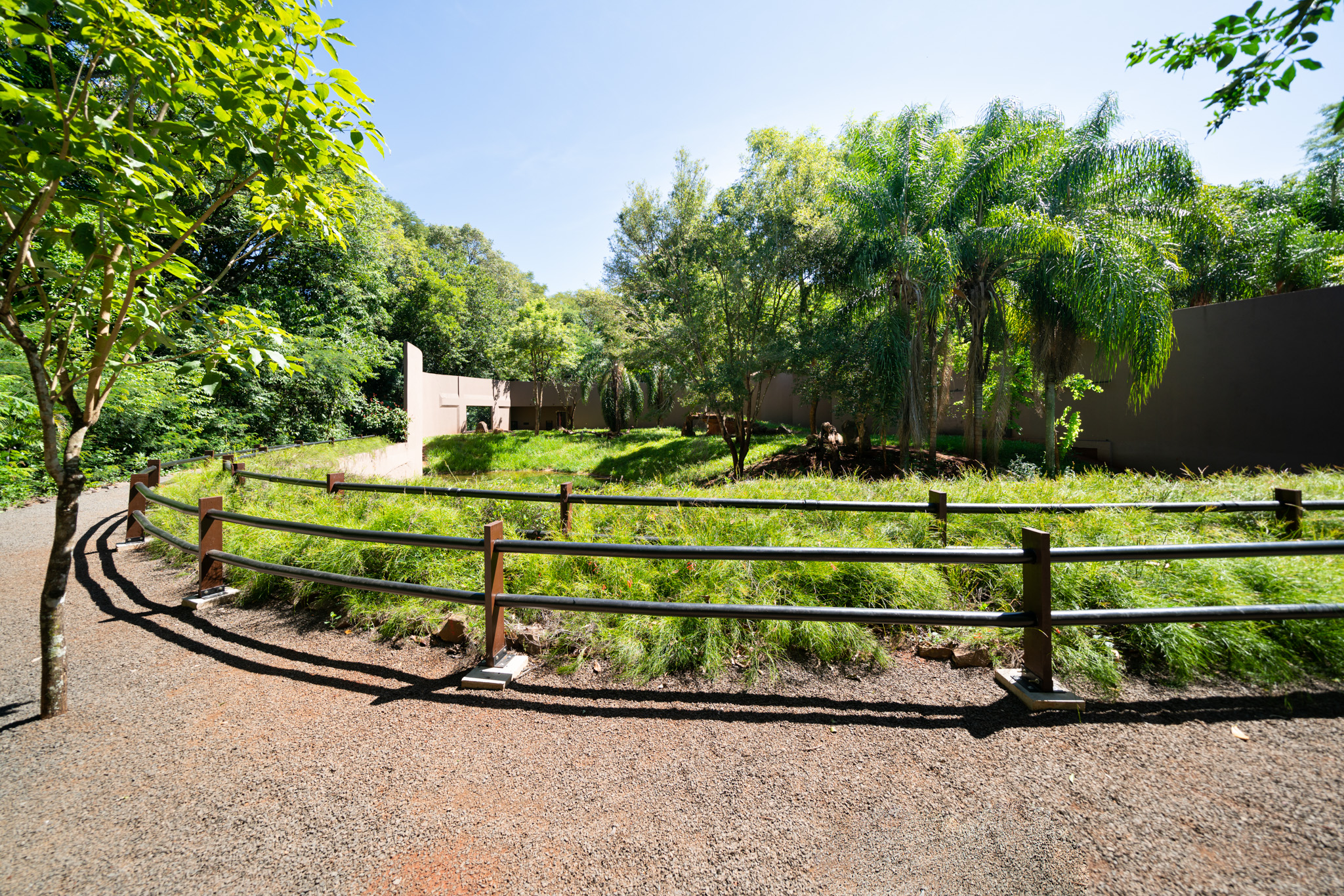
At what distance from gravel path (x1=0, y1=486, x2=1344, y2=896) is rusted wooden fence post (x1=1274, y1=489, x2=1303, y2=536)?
1924 millimetres

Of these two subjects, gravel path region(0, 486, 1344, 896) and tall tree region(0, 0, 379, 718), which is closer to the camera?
gravel path region(0, 486, 1344, 896)

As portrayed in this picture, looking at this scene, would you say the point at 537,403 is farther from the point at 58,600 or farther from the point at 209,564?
the point at 58,600

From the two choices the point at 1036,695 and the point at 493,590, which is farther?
the point at 493,590

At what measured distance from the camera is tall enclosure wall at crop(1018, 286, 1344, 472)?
9.04 meters

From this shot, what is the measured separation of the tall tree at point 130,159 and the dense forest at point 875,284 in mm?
6683

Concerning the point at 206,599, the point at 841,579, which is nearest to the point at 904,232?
the point at 841,579

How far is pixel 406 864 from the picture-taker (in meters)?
1.83

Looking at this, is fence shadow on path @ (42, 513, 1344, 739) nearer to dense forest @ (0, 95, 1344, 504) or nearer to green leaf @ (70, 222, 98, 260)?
green leaf @ (70, 222, 98, 260)

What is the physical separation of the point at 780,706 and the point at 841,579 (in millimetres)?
1324

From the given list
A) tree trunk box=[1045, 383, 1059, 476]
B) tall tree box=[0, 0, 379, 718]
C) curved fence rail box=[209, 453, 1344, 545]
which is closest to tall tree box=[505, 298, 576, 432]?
tree trunk box=[1045, 383, 1059, 476]

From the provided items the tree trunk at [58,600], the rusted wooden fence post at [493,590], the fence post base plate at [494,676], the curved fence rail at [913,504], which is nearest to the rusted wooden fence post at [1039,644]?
the curved fence rail at [913,504]

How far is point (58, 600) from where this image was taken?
2697 millimetres

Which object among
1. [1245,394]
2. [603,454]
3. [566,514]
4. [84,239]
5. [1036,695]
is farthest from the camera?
[603,454]

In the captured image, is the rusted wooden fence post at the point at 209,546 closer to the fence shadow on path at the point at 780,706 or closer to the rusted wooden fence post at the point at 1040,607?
the fence shadow on path at the point at 780,706
